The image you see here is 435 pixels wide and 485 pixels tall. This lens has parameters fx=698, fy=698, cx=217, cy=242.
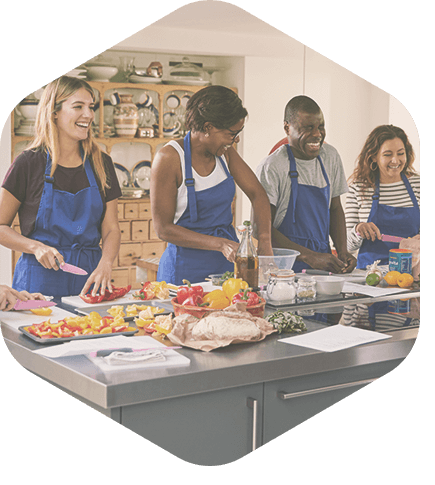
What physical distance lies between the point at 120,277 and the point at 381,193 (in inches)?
58.7

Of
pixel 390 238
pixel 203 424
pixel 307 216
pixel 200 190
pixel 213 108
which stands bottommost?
pixel 203 424

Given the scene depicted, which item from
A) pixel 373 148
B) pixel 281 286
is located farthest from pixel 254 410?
pixel 373 148

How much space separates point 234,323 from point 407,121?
6.24 feet

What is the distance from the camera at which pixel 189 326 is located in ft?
7.27

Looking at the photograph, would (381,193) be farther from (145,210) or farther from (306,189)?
(145,210)

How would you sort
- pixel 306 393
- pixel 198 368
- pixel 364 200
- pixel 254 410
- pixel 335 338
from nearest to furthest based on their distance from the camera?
1. pixel 198 368
2. pixel 254 410
3. pixel 306 393
4. pixel 335 338
5. pixel 364 200

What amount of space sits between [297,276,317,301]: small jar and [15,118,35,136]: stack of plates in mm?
1207

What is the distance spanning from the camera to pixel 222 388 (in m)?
1.97

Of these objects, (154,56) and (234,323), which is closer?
(234,323)

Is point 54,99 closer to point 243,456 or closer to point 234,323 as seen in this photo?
point 234,323

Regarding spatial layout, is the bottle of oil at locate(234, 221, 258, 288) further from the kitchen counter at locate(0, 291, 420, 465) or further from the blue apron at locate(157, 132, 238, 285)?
the kitchen counter at locate(0, 291, 420, 465)

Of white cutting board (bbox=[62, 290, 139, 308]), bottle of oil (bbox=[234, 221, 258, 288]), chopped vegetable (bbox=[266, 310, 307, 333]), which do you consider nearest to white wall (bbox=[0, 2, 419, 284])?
white cutting board (bbox=[62, 290, 139, 308])

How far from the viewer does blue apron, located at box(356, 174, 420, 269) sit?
3617 millimetres

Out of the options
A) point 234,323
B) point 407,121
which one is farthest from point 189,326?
point 407,121
